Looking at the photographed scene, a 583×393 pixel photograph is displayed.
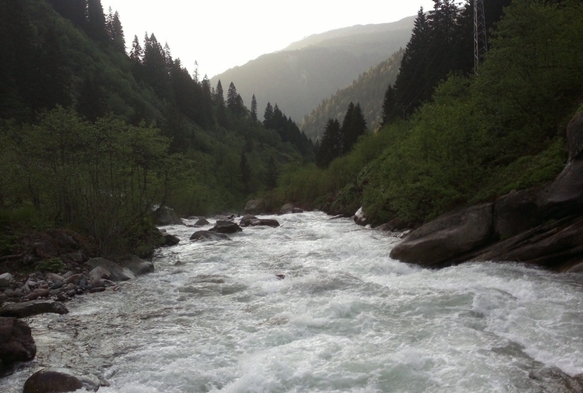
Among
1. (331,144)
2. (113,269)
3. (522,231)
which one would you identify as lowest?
(522,231)

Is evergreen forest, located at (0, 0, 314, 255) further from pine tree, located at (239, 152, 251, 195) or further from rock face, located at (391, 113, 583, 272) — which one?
rock face, located at (391, 113, 583, 272)

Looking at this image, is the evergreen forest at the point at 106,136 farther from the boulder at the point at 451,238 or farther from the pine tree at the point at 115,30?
the boulder at the point at 451,238

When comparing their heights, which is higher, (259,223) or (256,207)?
(259,223)

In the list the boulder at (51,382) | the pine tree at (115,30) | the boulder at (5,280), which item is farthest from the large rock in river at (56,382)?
the pine tree at (115,30)

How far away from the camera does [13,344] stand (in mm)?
7715

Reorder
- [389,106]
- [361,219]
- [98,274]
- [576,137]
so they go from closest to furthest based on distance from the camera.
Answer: [576,137] → [98,274] → [361,219] → [389,106]

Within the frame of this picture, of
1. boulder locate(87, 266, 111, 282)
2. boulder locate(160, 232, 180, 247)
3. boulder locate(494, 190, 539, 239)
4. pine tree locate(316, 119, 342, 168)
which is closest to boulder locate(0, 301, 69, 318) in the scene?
boulder locate(87, 266, 111, 282)

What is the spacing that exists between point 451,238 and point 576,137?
5133mm

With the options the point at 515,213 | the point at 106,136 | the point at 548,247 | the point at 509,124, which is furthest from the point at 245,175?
the point at 548,247

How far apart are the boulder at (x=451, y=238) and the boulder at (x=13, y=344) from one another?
1231 centimetres

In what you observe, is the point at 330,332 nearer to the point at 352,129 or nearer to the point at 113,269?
the point at 113,269

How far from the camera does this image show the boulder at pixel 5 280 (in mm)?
12750

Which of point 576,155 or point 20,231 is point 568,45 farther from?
point 20,231

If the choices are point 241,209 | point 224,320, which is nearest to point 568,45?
point 224,320
